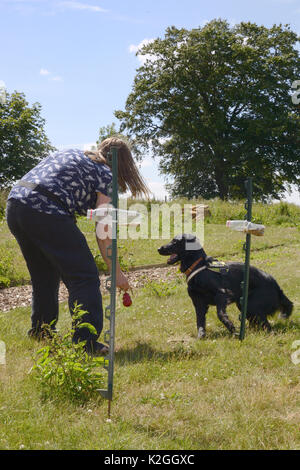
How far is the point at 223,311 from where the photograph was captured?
4531mm

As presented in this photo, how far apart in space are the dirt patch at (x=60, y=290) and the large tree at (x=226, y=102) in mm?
23108

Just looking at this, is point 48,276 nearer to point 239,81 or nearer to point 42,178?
point 42,178

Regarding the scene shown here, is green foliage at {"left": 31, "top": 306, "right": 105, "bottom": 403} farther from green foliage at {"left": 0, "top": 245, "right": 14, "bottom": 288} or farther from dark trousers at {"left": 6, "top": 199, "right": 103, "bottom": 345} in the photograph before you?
green foliage at {"left": 0, "top": 245, "right": 14, "bottom": 288}

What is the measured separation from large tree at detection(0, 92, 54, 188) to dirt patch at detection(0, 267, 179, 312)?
3181 centimetres

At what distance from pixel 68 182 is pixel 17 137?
1492 inches

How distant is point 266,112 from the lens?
3098 cm

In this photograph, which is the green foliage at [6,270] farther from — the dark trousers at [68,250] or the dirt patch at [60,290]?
the dark trousers at [68,250]

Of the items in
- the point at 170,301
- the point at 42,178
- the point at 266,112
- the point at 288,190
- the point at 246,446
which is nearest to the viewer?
the point at 246,446

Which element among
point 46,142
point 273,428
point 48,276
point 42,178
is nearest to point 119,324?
point 48,276

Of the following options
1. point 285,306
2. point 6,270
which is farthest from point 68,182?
point 6,270

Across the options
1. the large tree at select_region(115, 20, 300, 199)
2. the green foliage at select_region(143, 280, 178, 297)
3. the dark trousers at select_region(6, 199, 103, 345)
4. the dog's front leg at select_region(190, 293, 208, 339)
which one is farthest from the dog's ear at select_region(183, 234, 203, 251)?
the large tree at select_region(115, 20, 300, 199)

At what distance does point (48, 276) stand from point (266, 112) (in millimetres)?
29665

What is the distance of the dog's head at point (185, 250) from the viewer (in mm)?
4781

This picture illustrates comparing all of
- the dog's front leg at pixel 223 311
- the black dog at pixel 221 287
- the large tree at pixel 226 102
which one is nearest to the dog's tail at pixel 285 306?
the black dog at pixel 221 287
